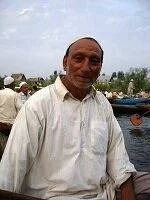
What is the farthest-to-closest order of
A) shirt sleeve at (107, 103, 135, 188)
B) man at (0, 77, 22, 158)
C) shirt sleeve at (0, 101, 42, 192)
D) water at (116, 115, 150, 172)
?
1. water at (116, 115, 150, 172)
2. man at (0, 77, 22, 158)
3. shirt sleeve at (107, 103, 135, 188)
4. shirt sleeve at (0, 101, 42, 192)

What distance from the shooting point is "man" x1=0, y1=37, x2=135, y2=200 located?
2.00 meters

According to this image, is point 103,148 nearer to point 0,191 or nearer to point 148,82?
point 0,191

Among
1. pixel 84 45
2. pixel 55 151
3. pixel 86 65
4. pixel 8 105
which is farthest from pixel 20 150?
pixel 8 105

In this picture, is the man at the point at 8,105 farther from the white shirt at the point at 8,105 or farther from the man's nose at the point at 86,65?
the man's nose at the point at 86,65

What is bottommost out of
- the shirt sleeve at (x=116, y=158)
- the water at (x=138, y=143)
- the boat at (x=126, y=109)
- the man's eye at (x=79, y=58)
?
the boat at (x=126, y=109)

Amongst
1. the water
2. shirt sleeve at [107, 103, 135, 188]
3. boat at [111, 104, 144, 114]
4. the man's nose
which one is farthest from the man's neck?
boat at [111, 104, 144, 114]

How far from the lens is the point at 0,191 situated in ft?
5.78

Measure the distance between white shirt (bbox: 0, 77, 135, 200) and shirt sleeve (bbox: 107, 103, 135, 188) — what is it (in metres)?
0.13

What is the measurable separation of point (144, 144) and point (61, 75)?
996cm

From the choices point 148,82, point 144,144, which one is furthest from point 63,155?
point 148,82

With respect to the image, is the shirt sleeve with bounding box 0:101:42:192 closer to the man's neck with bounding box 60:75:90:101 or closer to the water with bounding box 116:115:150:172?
the man's neck with bounding box 60:75:90:101

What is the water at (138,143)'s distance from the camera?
905 cm

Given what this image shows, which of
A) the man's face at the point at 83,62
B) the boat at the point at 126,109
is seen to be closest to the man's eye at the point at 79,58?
the man's face at the point at 83,62

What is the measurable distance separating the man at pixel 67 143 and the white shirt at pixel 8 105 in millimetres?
4250
